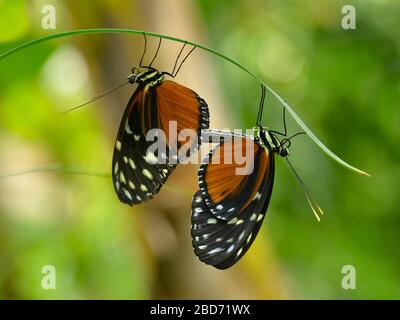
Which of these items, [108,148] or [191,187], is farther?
[108,148]

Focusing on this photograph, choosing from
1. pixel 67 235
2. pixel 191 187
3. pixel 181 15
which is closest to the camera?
pixel 191 187

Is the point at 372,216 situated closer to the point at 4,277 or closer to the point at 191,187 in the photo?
the point at 191,187

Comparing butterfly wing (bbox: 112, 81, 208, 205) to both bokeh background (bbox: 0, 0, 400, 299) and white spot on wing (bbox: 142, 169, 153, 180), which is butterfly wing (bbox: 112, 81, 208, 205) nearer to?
white spot on wing (bbox: 142, 169, 153, 180)

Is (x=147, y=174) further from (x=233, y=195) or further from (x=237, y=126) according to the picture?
(x=237, y=126)

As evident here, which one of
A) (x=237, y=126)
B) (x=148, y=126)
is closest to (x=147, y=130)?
(x=148, y=126)

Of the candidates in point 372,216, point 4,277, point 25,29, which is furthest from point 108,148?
point 372,216

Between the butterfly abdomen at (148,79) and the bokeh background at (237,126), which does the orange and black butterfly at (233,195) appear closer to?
the butterfly abdomen at (148,79)

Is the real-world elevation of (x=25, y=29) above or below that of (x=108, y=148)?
above
